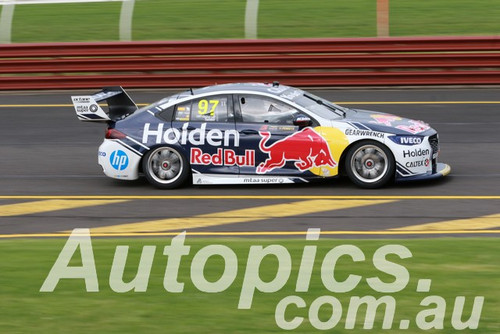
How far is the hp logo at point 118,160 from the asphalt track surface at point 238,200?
345mm

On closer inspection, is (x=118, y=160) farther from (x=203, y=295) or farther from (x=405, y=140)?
(x=203, y=295)

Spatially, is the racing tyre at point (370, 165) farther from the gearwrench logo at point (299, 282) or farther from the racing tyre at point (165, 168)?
the gearwrench logo at point (299, 282)

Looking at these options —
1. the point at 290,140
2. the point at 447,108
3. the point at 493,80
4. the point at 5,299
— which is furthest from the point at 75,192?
the point at 493,80

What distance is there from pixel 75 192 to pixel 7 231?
2.11 meters

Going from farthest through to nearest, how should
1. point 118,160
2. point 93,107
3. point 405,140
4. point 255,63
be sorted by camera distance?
point 255,63
point 93,107
point 118,160
point 405,140

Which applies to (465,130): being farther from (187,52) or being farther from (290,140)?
(187,52)

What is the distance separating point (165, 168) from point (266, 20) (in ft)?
34.3

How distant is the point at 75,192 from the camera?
14.3 metres

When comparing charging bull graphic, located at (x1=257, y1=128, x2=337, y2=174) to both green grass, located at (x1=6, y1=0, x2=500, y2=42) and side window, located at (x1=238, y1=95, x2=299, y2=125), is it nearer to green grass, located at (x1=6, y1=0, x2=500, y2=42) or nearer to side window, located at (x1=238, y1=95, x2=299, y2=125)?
side window, located at (x1=238, y1=95, x2=299, y2=125)

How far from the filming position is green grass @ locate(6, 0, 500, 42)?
941 inches

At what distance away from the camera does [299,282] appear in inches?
336

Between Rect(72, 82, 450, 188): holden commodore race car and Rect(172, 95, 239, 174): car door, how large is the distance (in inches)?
0.5

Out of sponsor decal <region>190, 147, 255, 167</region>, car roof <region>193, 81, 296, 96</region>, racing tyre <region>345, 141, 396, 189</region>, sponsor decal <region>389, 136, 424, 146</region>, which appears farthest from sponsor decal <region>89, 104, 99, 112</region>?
sponsor decal <region>389, 136, 424, 146</region>

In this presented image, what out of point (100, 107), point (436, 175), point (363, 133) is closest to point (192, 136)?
point (100, 107)
